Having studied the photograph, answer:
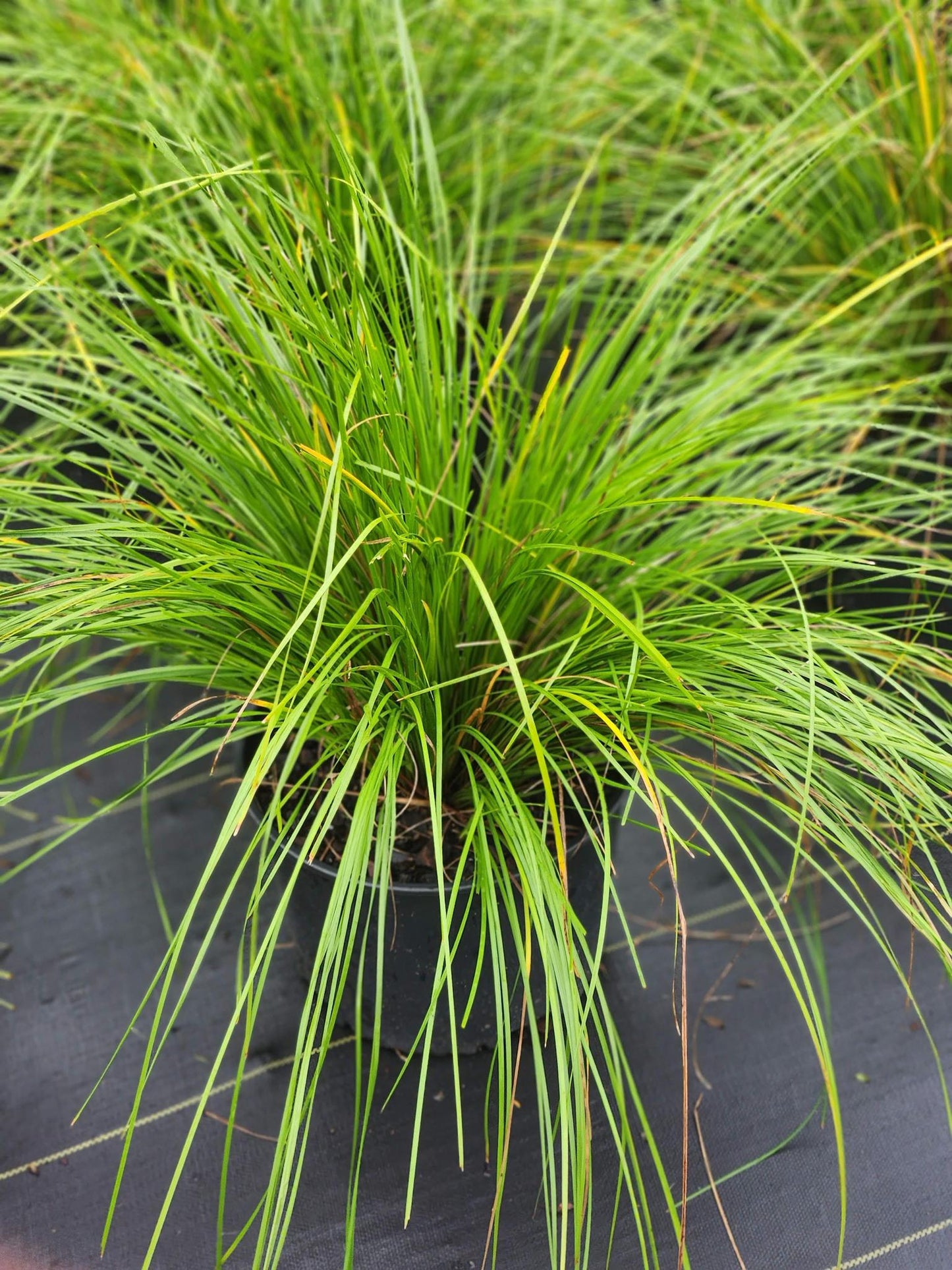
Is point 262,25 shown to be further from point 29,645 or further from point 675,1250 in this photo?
point 675,1250

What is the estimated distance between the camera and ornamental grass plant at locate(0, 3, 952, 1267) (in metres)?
0.67

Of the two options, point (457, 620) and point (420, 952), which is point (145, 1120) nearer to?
point (420, 952)

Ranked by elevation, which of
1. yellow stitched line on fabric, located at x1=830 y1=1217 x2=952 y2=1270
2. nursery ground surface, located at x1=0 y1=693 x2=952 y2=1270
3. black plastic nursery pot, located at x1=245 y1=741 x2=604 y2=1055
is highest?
black plastic nursery pot, located at x1=245 y1=741 x2=604 y2=1055

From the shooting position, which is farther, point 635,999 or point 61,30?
point 61,30

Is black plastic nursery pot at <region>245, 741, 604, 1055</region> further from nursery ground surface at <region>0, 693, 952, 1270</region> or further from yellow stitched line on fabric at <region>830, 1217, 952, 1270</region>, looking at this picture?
yellow stitched line on fabric at <region>830, 1217, 952, 1270</region>

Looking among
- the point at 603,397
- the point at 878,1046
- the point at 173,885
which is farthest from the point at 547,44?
the point at 878,1046

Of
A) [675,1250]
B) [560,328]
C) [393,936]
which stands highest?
[560,328]

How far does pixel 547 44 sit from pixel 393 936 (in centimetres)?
119

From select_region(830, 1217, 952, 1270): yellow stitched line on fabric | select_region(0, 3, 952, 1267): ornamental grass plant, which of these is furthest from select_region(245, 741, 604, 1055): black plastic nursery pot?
select_region(830, 1217, 952, 1270): yellow stitched line on fabric

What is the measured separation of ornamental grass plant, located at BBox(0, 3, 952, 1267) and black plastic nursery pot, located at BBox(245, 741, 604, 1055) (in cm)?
1

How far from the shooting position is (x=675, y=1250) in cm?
78

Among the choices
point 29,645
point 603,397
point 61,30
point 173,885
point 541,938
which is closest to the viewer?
point 541,938

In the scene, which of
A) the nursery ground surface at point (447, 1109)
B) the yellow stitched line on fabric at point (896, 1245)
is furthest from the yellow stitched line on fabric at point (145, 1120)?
the yellow stitched line on fabric at point (896, 1245)

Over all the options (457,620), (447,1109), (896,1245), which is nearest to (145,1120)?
(447,1109)
